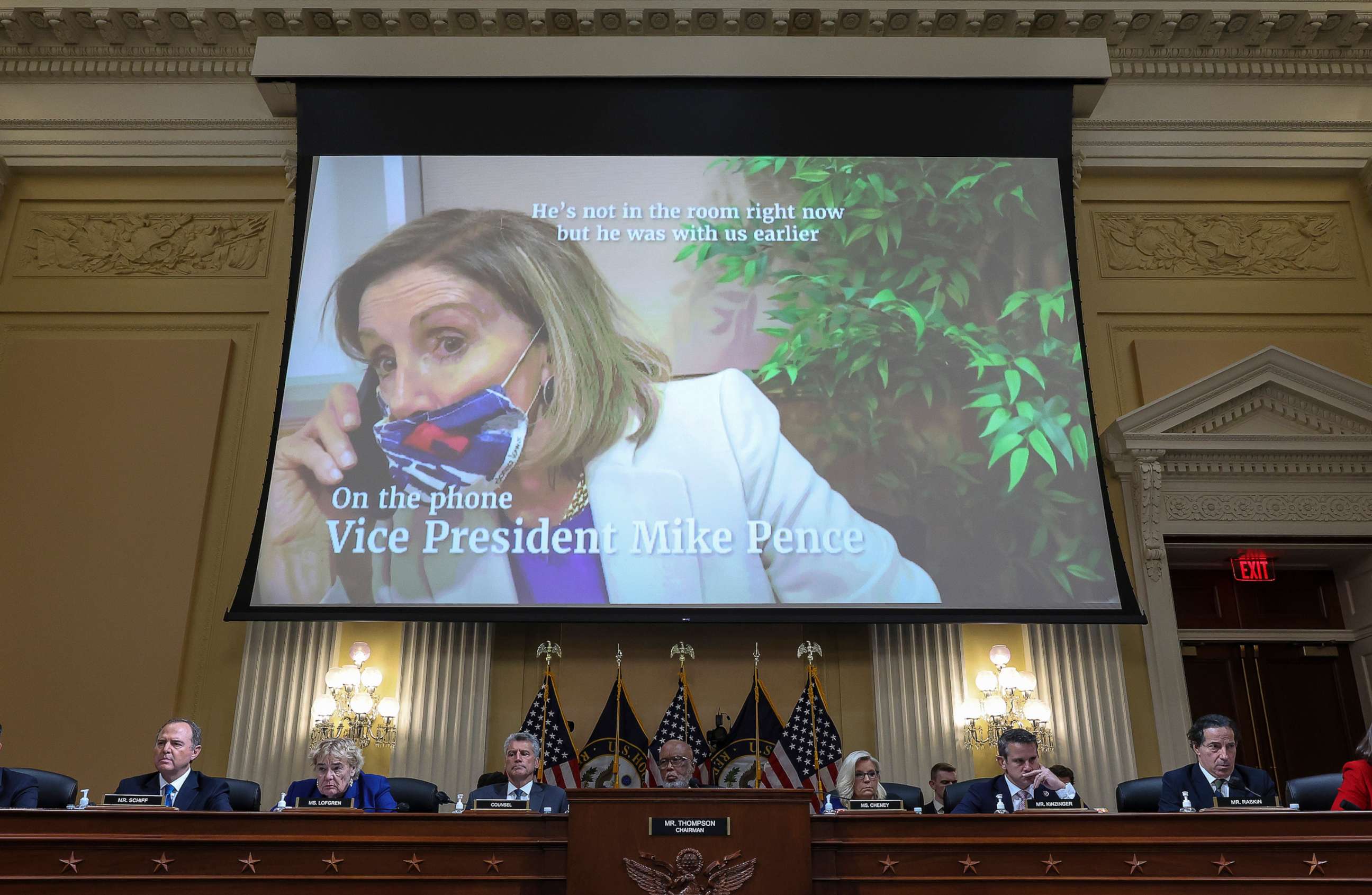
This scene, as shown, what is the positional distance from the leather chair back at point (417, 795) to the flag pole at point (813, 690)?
231cm

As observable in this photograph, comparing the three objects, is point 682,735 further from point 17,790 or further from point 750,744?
point 17,790

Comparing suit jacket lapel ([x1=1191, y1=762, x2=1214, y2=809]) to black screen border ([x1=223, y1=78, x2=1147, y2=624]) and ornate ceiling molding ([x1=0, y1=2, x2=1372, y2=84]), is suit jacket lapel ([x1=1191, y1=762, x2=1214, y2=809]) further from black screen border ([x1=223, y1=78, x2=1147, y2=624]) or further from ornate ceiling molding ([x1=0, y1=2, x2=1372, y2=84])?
ornate ceiling molding ([x1=0, y1=2, x2=1372, y2=84])

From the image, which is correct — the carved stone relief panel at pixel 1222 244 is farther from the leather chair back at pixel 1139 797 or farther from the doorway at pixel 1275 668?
the leather chair back at pixel 1139 797

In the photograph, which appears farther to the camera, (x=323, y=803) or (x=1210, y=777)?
(x=1210, y=777)

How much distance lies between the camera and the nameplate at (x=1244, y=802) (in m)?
3.71

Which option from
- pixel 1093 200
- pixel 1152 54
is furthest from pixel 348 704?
pixel 1152 54

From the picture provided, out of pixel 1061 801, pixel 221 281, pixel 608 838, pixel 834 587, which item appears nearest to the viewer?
pixel 608 838

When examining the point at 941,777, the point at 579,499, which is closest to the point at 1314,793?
the point at 941,777

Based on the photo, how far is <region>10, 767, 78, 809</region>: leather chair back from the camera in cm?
413

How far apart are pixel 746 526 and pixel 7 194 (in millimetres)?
6054

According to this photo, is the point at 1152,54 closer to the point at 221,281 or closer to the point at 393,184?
the point at 393,184

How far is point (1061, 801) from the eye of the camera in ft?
12.9

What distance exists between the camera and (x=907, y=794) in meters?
5.35

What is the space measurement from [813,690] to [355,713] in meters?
2.64
